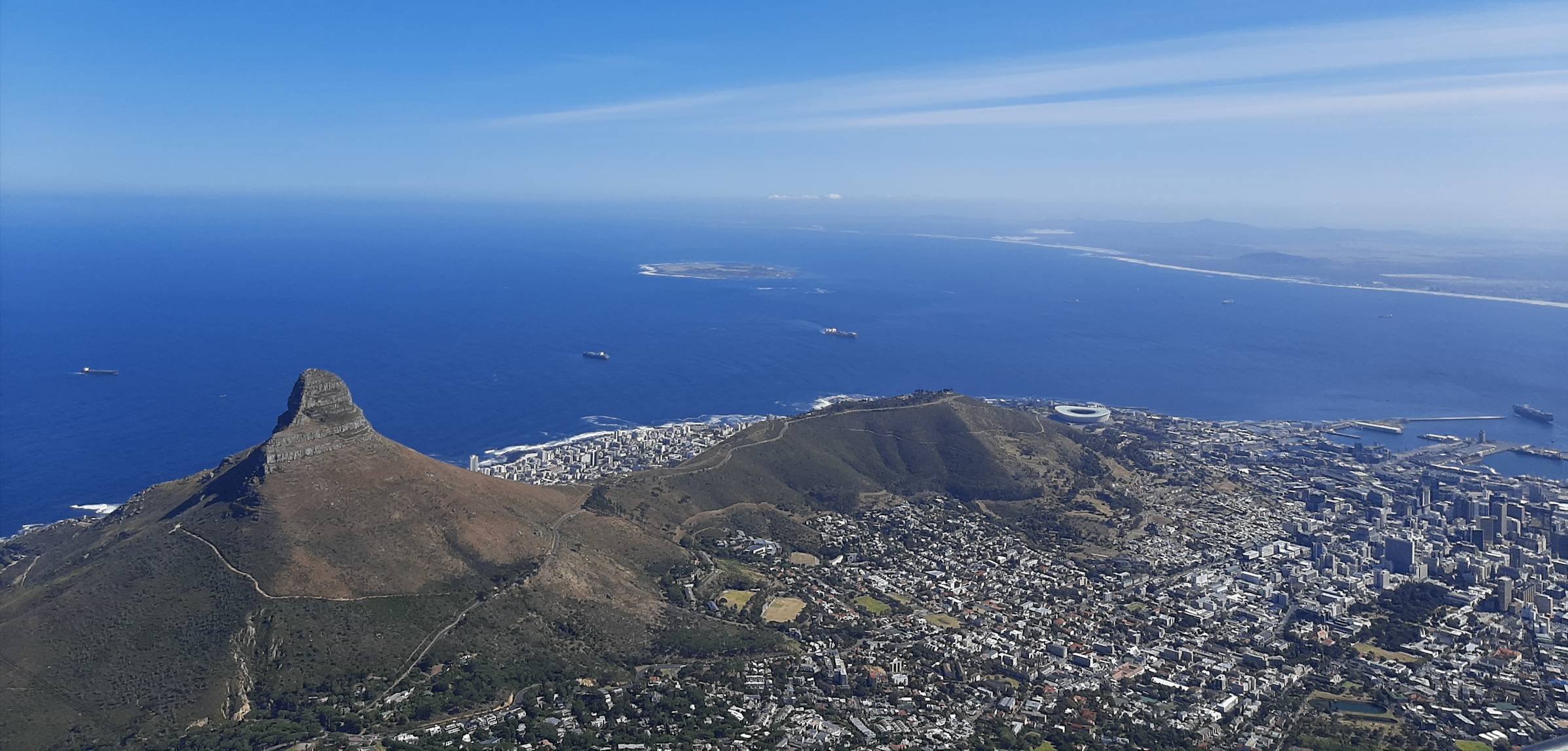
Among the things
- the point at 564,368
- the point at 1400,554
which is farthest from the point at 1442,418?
the point at 564,368

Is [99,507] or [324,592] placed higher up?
[324,592]

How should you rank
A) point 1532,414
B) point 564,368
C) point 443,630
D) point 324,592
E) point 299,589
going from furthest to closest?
1. point 564,368
2. point 1532,414
3. point 443,630
4. point 324,592
5. point 299,589

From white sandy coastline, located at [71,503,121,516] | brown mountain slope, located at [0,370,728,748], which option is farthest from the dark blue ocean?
brown mountain slope, located at [0,370,728,748]

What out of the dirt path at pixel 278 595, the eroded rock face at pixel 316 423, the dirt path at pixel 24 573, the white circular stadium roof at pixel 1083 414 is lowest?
the dirt path at pixel 24 573

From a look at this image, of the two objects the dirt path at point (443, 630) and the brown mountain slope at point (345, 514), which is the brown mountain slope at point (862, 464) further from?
the brown mountain slope at point (345, 514)

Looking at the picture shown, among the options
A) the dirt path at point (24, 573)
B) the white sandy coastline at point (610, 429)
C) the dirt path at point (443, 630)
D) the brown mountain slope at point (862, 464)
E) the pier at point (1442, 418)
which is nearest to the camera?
the dirt path at point (443, 630)

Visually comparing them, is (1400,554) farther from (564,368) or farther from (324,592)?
(564,368)

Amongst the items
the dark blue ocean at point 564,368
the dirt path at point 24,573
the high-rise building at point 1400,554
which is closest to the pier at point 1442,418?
the dark blue ocean at point 564,368

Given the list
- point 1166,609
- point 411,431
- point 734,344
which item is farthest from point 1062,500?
point 734,344
